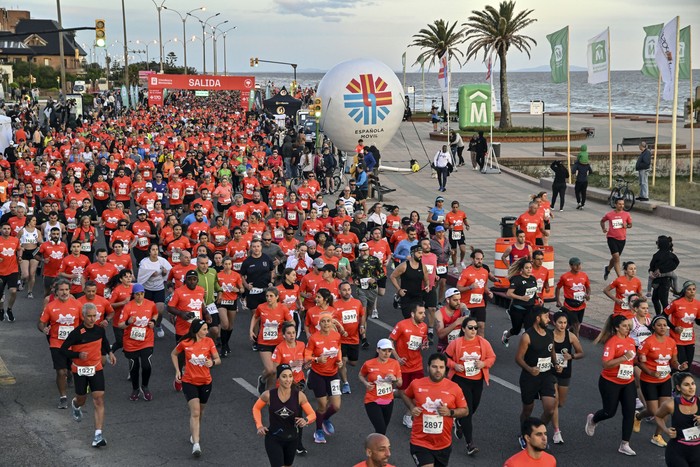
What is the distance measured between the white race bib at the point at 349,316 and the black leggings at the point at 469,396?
2.01m

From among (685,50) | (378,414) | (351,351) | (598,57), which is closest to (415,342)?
(378,414)

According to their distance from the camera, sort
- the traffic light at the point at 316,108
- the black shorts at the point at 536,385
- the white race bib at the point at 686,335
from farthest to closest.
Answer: the traffic light at the point at 316,108
the white race bib at the point at 686,335
the black shorts at the point at 536,385

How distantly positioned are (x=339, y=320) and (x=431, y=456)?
347 centimetres

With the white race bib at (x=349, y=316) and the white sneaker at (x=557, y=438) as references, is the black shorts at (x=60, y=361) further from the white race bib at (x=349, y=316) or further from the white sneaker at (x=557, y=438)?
the white sneaker at (x=557, y=438)

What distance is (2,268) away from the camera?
16.3 metres

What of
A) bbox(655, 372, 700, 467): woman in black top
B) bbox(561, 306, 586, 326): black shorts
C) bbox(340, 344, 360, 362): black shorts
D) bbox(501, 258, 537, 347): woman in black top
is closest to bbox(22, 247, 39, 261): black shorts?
bbox(340, 344, 360, 362): black shorts

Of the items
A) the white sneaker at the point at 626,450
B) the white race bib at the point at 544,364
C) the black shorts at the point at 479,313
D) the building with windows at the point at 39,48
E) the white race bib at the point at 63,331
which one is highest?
the building with windows at the point at 39,48

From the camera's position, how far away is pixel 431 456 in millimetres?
8727

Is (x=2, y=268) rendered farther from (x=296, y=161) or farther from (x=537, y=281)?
(x=296, y=161)

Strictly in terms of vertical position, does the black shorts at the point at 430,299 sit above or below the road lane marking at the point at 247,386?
above

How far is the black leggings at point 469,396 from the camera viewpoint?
1014 centimetres

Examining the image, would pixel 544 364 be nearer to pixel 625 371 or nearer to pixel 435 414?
pixel 625 371

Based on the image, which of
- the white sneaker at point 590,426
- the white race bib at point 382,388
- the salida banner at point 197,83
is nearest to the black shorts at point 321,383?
the white race bib at point 382,388

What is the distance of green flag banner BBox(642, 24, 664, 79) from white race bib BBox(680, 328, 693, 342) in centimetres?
1971
